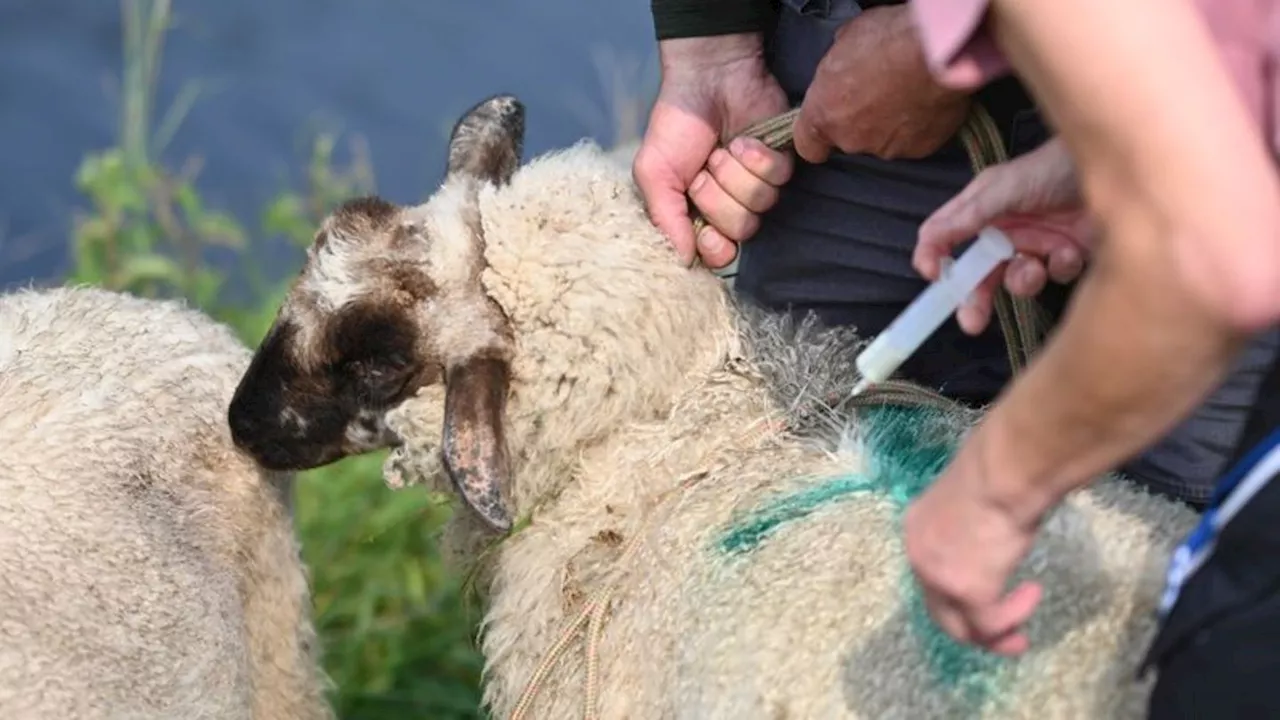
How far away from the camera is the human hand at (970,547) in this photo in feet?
4.49

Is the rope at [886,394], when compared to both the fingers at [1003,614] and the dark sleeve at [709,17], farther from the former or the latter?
the fingers at [1003,614]

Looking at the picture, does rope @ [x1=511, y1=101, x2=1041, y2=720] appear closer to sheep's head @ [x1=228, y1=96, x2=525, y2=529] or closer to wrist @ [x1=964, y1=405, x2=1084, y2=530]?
sheep's head @ [x1=228, y1=96, x2=525, y2=529]

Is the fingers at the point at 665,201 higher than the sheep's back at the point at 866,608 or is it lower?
higher

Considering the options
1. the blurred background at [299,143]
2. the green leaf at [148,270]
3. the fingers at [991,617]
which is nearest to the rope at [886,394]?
the fingers at [991,617]

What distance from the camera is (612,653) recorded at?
2.11m

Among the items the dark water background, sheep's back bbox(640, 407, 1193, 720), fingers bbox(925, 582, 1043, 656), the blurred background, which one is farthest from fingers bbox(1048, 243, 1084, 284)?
the dark water background

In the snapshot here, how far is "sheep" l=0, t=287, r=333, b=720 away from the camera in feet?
6.73

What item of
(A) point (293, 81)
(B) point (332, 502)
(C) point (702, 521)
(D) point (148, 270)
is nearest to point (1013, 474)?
(C) point (702, 521)

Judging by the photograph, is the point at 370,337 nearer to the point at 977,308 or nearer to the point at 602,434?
the point at 602,434

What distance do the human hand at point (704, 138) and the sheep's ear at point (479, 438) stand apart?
336mm

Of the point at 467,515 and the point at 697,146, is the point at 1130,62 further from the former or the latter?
the point at 467,515


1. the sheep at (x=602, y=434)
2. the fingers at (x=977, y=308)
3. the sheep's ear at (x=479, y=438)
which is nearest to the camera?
the fingers at (x=977, y=308)

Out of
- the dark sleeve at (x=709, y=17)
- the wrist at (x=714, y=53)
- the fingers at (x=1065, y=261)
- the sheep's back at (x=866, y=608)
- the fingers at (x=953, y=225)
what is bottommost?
the sheep's back at (x=866, y=608)

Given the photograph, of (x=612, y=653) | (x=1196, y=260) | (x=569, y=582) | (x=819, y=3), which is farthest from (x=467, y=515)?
(x=1196, y=260)
